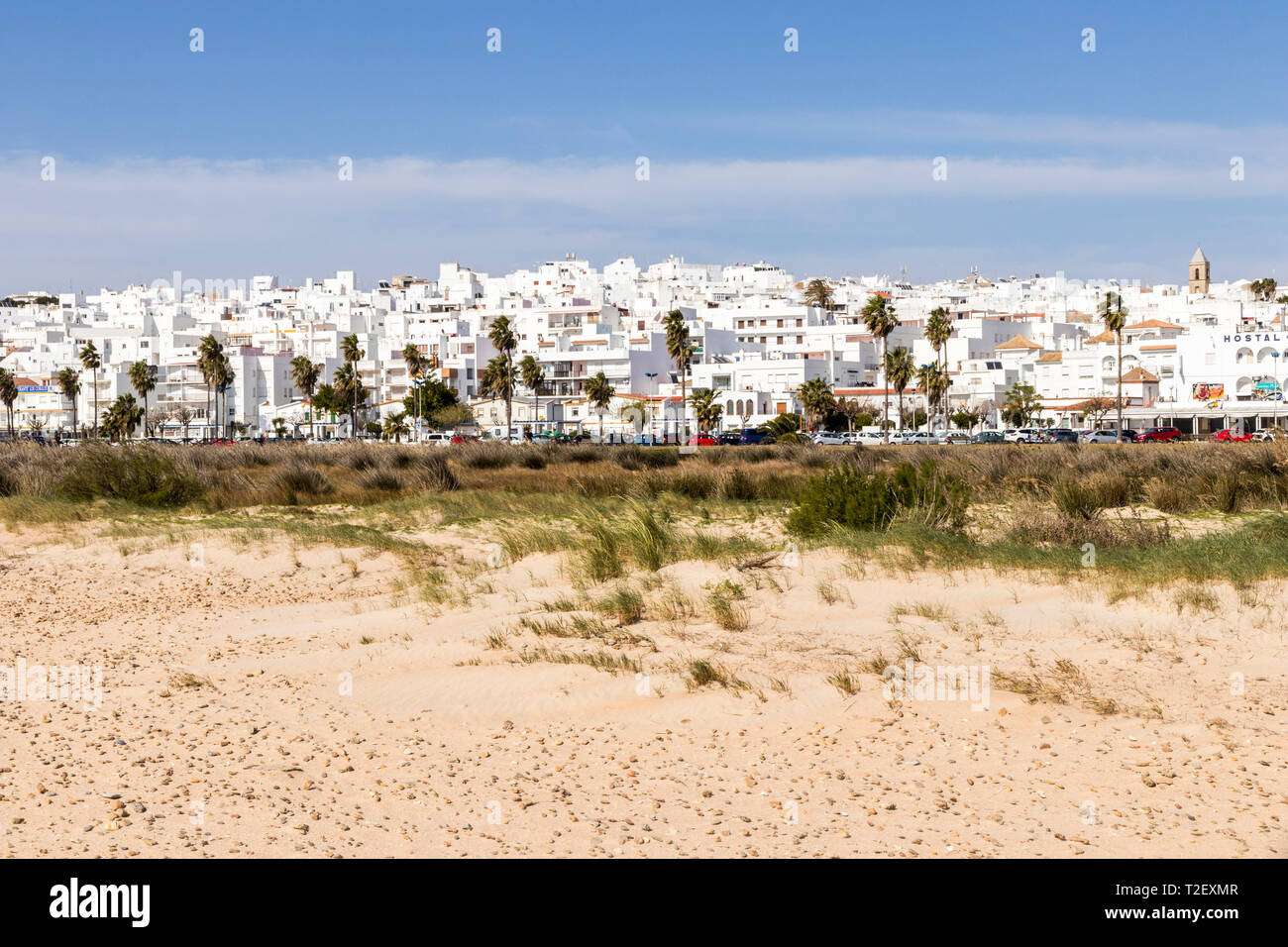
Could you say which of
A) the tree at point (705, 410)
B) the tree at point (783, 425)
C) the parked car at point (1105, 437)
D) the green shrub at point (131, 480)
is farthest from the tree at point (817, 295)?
the green shrub at point (131, 480)

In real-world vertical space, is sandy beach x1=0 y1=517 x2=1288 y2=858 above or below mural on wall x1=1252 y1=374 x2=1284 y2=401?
below

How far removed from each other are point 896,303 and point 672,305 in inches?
1695

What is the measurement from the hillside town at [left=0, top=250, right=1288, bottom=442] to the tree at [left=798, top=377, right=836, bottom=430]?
1.33 ft

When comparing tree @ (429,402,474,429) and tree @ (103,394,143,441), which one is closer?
tree @ (103,394,143,441)

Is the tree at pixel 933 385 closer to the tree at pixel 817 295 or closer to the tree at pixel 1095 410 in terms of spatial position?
the tree at pixel 1095 410

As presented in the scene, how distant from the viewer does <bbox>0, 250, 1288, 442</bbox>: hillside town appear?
3548 inches

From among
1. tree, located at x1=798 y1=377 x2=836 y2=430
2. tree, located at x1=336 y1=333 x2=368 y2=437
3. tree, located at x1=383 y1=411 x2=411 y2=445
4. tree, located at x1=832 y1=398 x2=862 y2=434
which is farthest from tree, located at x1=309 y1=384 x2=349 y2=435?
tree, located at x1=832 y1=398 x2=862 y2=434

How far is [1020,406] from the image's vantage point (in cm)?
9294

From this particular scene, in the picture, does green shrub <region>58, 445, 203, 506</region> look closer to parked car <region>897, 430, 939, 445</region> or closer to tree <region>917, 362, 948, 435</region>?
parked car <region>897, 430, 939, 445</region>

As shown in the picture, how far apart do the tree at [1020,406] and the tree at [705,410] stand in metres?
21.8

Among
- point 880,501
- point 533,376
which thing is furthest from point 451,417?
point 880,501

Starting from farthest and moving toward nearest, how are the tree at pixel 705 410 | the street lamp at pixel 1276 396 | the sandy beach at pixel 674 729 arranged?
the tree at pixel 705 410
the street lamp at pixel 1276 396
the sandy beach at pixel 674 729

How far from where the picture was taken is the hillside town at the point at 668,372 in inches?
3548
